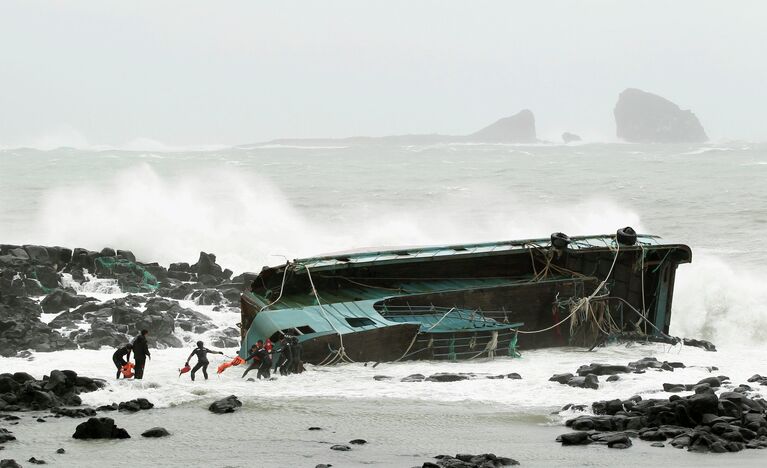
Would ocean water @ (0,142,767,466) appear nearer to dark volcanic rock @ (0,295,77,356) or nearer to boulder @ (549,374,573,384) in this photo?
boulder @ (549,374,573,384)

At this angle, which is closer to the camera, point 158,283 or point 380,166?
point 158,283

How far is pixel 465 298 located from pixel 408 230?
29.0m

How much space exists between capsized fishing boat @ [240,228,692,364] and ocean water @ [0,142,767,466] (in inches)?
20.8

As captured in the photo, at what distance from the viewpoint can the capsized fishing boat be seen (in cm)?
2142

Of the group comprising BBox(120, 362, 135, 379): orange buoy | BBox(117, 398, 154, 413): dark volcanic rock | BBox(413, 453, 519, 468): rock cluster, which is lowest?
BBox(117, 398, 154, 413): dark volcanic rock

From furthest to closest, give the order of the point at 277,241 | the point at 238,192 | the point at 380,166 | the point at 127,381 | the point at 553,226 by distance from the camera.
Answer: the point at 380,166, the point at 238,192, the point at 553,226, the point at 277,241, the point at 127,381

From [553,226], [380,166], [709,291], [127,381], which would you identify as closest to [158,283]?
[127,381]

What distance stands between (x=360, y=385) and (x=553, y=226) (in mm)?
32497

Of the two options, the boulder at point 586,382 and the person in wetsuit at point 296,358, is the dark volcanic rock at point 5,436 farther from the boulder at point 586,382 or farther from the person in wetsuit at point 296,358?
the boulder at point 586,382

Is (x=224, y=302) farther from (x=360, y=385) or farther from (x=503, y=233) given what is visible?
(x=503, y=233)

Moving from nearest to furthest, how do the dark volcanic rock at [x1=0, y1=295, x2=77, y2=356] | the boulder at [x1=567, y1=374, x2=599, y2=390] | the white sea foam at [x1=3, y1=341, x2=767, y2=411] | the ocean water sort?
the ocean water → the white sea foam at [x1=3, y1=341, x2=767, y2=411] → the boulder at [x1=567, y1=374, x2=599, y2=390] → the dark volcanic rock at [x1=0, y1=295, x2=77, y2=356]

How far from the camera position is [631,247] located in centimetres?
2514

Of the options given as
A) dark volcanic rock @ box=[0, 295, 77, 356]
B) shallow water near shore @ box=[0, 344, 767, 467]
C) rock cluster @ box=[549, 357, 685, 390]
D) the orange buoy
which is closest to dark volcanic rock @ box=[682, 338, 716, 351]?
shallow water near shore @ box=[0, 344, 767, 467]

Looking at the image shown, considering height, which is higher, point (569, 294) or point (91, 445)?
point (569, 294)
